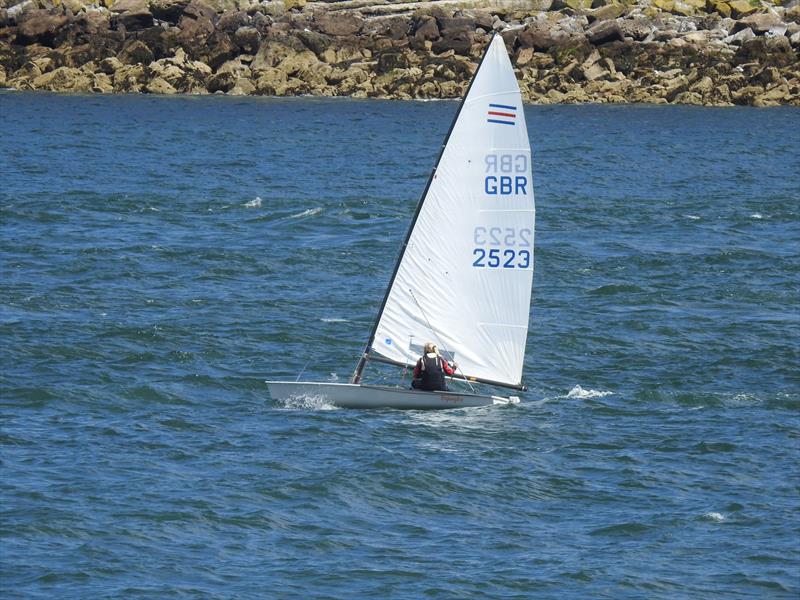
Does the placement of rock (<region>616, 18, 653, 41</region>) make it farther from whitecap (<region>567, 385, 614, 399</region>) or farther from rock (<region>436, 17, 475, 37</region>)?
whitecap (<region>567, 385, 614, 399</region>)

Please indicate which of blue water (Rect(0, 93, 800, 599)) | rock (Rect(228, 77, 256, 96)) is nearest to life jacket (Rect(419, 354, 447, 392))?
blue water (Rect(0, 93, 800, 599))

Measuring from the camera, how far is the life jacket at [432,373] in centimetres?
3031

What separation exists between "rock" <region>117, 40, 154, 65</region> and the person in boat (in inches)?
3555

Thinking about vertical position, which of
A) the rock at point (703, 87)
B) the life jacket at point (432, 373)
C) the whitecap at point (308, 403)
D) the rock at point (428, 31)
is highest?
the rock at point (428, 31)

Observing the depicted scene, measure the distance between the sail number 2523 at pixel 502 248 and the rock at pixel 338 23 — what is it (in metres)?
92.4

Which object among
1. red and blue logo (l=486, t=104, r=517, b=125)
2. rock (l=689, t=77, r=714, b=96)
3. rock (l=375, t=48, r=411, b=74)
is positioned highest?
red and blue logo (l=486, t=104, r=517, b=125)

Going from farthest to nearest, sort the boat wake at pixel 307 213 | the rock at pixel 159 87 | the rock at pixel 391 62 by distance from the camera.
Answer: the rock at pixel 391 62
the rock at pixel 159 87
the boat wake at pixel 307 213

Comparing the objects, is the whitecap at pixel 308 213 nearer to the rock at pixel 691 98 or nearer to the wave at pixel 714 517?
the wave at pixel 714 517

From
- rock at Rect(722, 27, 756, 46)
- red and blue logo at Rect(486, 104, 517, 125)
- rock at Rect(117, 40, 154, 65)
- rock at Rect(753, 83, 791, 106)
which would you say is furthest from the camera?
rock at Rect(722, 27, 756, 46)

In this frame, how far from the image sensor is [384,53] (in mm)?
117875

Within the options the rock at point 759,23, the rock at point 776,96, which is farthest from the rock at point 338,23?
the rock at point 776,96

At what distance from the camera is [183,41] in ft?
384

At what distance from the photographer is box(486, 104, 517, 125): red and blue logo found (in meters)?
29.1

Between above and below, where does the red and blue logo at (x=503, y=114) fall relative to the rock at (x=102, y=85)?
Result: above
